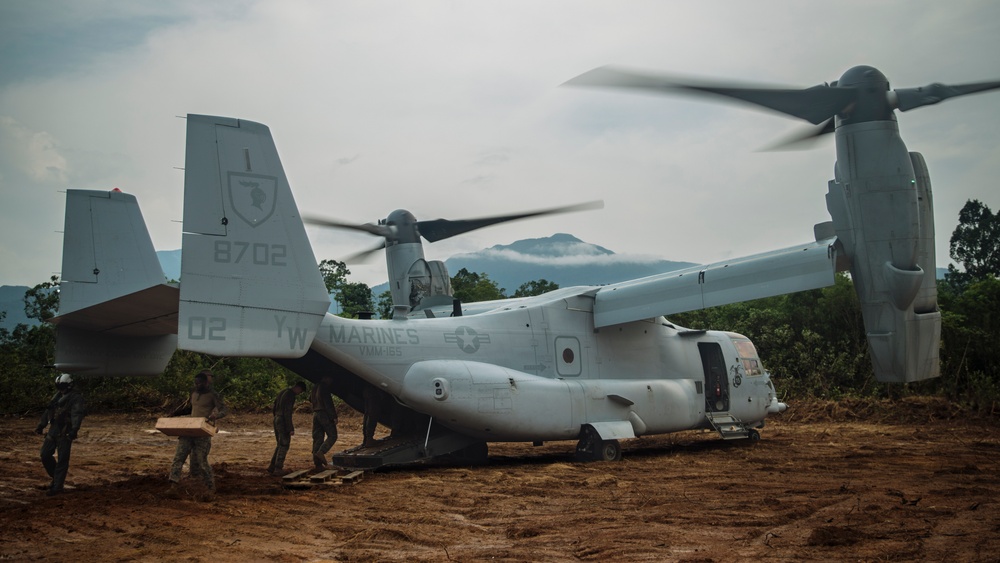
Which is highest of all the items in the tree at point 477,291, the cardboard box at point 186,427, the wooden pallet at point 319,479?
the tree at point 477,291

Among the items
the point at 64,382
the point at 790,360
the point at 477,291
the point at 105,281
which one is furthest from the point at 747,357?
the point at 477,291

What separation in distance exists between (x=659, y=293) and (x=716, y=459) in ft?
9.71

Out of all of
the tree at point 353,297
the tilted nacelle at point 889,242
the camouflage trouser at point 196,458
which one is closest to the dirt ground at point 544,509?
the camouflage trouser at point 196,458

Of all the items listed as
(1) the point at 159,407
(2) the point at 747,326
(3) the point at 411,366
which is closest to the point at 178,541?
(3) the point at 411,366

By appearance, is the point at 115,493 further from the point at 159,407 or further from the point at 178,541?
the point at 159,407

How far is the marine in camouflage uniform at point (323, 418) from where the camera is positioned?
12.0 meters

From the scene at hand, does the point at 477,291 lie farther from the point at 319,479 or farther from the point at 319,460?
the point at 319,479

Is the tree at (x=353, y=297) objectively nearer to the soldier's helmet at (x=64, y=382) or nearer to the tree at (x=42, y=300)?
the tree at (x=42, y=300)

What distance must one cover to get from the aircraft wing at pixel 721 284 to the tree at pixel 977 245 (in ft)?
98.2

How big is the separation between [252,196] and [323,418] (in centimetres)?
397

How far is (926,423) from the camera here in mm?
19547

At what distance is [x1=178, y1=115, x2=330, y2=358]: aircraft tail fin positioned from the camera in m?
9.02

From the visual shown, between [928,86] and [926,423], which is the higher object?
[928,86]

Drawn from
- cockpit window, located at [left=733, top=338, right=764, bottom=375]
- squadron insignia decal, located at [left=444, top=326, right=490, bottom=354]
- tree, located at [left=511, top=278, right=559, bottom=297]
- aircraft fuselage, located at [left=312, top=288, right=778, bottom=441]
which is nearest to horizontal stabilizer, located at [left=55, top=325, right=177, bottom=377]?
aircraft fuselage, located at [left=312, top=288, right=778, bottom=441]
